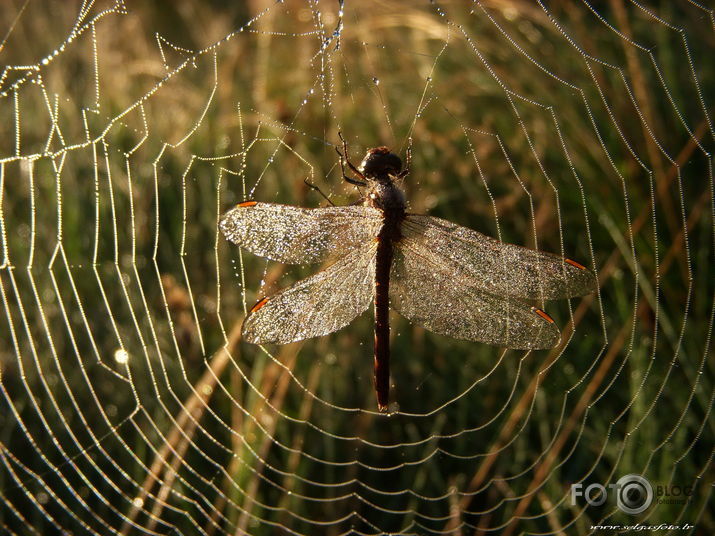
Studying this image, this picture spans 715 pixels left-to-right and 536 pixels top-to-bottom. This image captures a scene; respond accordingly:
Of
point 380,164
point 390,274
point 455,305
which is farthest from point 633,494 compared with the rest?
point 380,164

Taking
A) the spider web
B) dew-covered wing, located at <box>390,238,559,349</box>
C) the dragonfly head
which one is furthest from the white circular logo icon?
the dragonfly head

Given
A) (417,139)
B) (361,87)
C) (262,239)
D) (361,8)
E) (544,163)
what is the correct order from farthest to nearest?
(361,8), (361,87), (417,139), (544,163), (262,239)

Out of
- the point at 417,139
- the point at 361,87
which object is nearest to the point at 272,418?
the point at 417,139

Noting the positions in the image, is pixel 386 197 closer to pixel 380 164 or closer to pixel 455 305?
pixel 380 164

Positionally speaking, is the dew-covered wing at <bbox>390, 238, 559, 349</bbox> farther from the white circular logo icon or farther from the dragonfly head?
the white circular logo icon

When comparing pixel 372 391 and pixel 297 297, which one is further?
pixel 372 391

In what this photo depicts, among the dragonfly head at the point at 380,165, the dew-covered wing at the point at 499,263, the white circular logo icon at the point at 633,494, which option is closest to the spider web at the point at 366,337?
the white circular logo icon at the point at 633,494

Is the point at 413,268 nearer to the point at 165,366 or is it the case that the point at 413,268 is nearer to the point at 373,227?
the point at 373,227
